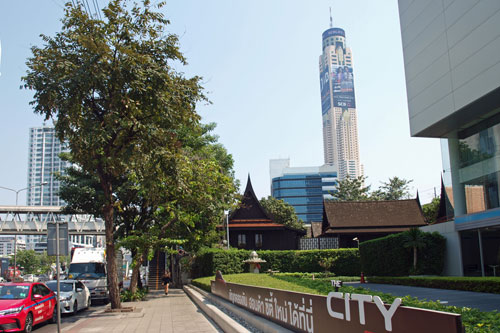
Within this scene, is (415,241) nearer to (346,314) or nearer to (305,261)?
(305,261)

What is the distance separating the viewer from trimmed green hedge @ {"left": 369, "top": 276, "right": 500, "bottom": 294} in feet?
59.8

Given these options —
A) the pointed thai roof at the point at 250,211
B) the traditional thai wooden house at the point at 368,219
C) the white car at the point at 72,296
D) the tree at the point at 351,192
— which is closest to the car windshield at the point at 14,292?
the white car at the point at 72,296

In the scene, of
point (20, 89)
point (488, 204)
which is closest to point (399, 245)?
point (488, 204)

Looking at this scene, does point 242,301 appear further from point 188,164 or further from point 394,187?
point 394,187

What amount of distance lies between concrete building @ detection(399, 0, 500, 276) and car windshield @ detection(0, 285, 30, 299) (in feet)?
67.7

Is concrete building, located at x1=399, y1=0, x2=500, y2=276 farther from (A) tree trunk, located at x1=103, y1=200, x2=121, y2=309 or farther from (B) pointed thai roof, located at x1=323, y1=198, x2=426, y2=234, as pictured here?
(A) tree trunk, located at x1=103, y1=200, x2=121, y2=309

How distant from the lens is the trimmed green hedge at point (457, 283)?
717 inches

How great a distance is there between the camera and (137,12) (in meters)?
17.4

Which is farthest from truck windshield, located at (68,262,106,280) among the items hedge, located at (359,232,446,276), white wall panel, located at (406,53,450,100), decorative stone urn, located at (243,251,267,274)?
white wall panel, located at (406,53,450,100)

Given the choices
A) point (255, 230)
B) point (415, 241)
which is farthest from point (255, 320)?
point (255, 230)

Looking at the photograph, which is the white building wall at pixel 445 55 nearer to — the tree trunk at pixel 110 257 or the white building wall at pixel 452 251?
the white building wall at pixel 452 251

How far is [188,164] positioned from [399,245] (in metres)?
15.1

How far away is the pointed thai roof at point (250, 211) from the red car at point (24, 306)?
92.1 ft

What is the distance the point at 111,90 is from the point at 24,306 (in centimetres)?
828
